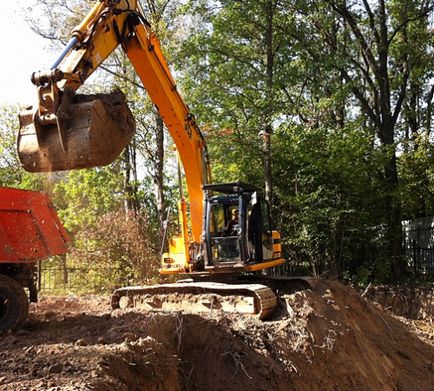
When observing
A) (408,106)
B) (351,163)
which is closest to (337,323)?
(351,163)

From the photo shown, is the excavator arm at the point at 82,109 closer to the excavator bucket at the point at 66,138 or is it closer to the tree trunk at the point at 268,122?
the excavator bucket at the point at 66,138

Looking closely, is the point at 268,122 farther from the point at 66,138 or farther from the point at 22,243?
the point at 66,138

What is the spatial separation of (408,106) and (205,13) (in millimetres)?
12124

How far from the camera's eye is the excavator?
547 cm

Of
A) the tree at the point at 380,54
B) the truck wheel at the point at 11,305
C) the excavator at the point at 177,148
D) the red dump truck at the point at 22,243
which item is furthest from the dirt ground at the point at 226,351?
the tree at the point at 380,54

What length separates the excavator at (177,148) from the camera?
5.47 meters

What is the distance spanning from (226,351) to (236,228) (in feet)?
10.7

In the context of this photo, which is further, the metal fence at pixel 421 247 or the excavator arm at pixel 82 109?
the metal fence at pixel 421 247

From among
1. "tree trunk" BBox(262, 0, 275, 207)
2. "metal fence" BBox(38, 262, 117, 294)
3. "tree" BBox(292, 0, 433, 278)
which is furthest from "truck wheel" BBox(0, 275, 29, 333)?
"tree" BBox(292, 0, 433, 278)

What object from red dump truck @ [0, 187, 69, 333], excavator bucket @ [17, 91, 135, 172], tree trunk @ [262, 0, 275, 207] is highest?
tree trunk @ [262, 0, 275, 207]

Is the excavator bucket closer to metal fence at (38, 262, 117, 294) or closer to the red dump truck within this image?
the red dump truck

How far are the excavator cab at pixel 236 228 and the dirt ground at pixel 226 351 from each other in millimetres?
1049

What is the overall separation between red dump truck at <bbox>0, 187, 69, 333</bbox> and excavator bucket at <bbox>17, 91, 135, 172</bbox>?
60.4 inches

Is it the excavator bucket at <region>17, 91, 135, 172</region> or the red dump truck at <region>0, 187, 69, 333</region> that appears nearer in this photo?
the excavator bucket at <region>17, 91, 135, 172</region>
